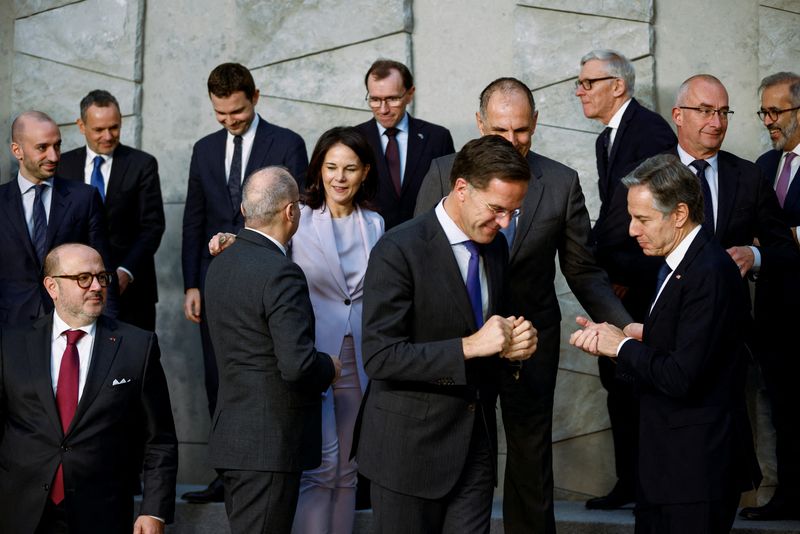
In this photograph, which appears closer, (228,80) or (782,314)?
(782,314)

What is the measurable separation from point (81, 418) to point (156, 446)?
0.94ft

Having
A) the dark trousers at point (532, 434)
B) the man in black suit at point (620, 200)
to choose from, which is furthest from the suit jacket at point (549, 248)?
the man in black suit at point (620, 200)

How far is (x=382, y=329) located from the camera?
3736 mm

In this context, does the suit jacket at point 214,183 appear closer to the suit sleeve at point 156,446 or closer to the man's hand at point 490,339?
the suit sleeve at point 156,446

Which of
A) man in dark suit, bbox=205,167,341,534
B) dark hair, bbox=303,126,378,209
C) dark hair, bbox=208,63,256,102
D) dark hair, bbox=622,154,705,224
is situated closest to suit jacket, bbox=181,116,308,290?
dark hair, bbox=208,63,256,102

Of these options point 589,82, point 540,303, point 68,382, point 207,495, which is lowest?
point 207,495

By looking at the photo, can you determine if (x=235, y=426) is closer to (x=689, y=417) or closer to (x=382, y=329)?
(x=382, y=329)

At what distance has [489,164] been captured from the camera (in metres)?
3.73

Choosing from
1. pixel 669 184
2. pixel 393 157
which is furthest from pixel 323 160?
pixel 669 184

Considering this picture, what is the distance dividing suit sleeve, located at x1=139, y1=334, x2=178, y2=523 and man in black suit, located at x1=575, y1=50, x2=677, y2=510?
A: 1.95 meters

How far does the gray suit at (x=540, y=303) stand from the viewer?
4758mm

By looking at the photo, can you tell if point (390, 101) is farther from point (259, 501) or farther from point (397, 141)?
point (259, 501)

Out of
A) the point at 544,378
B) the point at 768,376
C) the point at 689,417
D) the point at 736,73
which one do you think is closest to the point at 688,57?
the point at 736,73

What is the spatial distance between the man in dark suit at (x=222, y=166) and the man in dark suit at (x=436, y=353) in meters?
2.17
